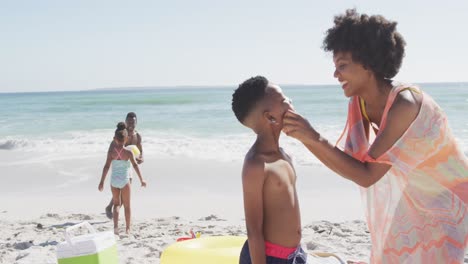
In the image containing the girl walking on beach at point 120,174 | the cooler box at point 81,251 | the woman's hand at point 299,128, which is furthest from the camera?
the girl walking on beach at point 120,174

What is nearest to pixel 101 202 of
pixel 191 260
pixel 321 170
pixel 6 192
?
pixel 6 192

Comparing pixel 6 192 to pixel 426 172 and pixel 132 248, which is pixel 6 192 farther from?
pixel 426 172

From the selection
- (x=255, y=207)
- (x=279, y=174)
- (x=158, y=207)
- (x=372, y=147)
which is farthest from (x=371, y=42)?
(x=158, y=207)

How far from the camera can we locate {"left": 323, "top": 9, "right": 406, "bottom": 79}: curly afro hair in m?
2.40

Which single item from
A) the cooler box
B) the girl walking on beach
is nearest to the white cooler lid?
the cooler box

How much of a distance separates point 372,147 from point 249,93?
2.09ft

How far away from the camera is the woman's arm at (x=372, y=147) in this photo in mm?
2262

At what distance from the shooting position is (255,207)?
253cm

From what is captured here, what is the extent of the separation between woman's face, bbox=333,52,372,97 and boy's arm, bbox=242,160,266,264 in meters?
0.53

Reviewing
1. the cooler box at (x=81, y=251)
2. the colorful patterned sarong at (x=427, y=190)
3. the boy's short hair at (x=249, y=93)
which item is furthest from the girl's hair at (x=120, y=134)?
the colorful patterned sarong at (x=427, y=190)

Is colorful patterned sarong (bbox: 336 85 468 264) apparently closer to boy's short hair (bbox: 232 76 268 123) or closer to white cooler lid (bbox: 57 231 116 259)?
boy's short hair (bbox: 232 76 268 123)

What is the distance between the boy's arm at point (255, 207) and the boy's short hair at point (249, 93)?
276 mm

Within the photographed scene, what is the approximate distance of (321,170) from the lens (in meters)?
9.83

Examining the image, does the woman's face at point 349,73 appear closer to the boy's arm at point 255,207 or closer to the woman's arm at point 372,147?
the woman's arm at point 372,147
